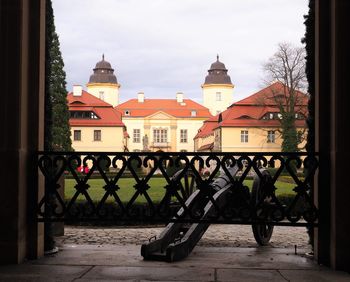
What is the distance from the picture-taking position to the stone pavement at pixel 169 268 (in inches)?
173

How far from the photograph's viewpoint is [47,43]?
18.9 feet

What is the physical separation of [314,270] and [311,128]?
67.2 inches

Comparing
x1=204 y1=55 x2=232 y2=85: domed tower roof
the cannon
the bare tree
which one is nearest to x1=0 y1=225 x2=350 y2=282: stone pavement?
the cannon

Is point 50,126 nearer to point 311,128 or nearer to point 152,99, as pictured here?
point 311,128

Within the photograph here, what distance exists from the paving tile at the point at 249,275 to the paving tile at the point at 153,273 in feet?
0.37

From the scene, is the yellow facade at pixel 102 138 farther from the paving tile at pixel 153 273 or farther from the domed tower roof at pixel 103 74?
the paving tile at pixel 153 273

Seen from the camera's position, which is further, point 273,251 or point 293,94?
point 293,94

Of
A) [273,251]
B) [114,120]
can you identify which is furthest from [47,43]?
[114,120]

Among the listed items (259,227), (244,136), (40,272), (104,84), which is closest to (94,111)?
(244,136)

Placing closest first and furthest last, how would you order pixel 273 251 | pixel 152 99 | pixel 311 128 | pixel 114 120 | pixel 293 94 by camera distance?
pixel 311 128
pixel 273 251
pixel 293 94
pixel 114 120
pixel 152 99

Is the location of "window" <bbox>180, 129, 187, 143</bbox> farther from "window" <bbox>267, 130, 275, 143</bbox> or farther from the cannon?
the cannon
